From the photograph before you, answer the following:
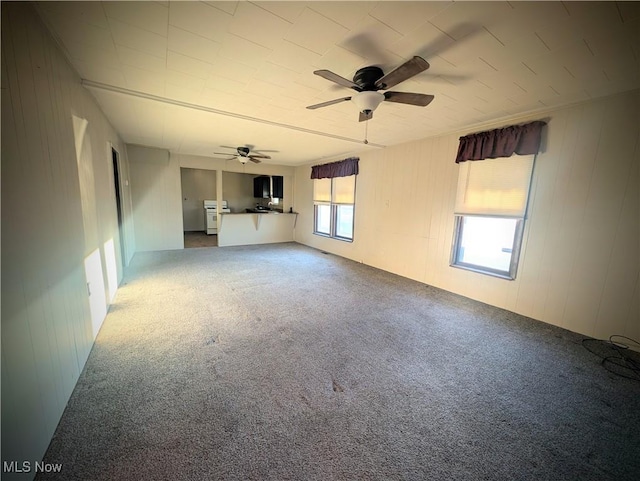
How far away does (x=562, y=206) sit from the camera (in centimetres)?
260

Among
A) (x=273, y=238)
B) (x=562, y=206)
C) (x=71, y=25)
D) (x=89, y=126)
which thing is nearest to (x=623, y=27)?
(x=562, y=206)

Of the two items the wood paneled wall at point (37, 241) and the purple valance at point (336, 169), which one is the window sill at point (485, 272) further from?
the wood paneled wall at point (37, 241)

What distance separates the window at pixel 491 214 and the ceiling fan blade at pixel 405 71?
2.07 meters

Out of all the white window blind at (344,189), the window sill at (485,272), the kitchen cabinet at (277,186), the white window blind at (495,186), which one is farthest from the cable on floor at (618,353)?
the kitchen cabinet at (277,186)

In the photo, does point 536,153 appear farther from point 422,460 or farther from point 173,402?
point 173,402

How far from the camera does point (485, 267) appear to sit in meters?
3.36

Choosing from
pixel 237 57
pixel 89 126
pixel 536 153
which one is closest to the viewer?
Result: pixel 237 57

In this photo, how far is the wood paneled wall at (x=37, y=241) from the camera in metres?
1.04

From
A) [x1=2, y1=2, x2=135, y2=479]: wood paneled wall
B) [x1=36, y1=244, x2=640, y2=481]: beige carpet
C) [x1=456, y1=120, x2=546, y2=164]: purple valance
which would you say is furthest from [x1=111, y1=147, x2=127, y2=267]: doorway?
[x1=456, y1=120, x2=546, y2=164]: purple valance

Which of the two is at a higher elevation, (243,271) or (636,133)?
(636,133)

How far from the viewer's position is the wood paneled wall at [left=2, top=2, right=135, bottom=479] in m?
1.04

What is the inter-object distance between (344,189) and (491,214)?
9.96 feet

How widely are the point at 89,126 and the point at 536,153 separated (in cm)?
Result: 476

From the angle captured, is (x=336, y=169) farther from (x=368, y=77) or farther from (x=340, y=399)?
(x=340, y=399)
